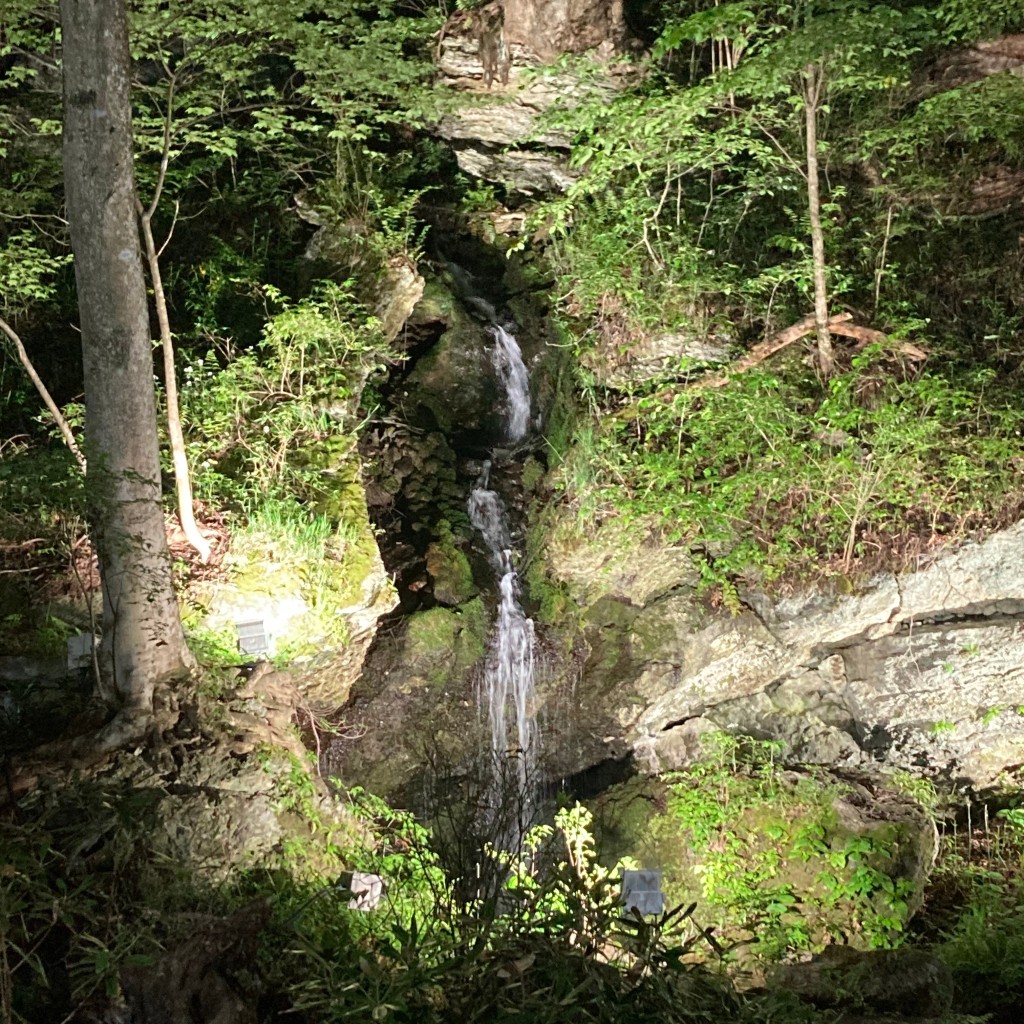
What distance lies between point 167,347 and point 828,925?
19.1 ft

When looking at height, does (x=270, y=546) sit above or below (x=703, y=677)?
above

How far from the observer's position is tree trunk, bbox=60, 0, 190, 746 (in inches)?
152

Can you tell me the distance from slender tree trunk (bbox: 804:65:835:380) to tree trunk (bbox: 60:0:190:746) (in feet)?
16.6

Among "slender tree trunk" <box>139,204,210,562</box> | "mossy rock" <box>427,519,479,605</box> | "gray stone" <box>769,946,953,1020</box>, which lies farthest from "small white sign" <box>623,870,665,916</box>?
"slender tree trunk" <box>139,204,210,562</box>

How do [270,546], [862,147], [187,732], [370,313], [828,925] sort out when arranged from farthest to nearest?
[370,313] → [862,147] → [270,546] → [828,925] → [187,732]

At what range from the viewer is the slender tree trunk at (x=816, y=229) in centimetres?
625

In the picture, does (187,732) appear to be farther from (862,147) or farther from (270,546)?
(862,147)

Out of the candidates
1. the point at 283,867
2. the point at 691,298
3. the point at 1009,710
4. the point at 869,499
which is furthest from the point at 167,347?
the point at 1009,710

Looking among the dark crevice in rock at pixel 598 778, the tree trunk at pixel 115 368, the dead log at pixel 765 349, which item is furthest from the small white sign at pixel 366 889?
the dead log at pixel 765 349

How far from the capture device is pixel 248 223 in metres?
8.74

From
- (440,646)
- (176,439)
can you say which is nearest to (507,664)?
(440,646)

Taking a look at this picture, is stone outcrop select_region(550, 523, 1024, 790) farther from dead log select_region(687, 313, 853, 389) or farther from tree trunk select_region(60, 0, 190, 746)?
tree trunk select_region(60, 0, 190, 746)

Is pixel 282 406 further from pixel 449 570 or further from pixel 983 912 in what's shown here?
pixel 983 912

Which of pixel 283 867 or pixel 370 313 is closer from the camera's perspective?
pixel 283 867
